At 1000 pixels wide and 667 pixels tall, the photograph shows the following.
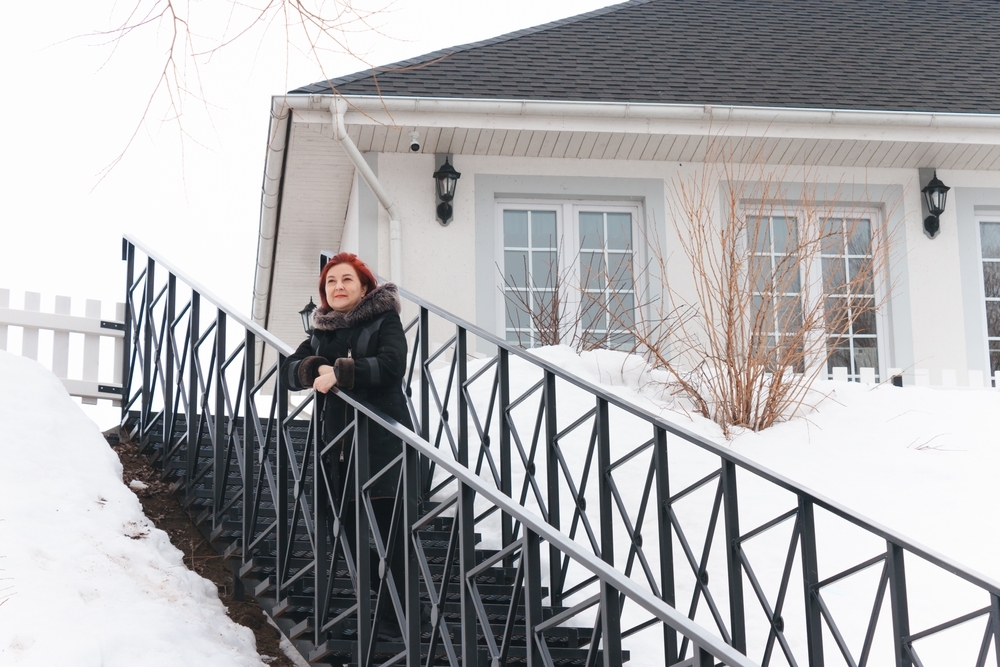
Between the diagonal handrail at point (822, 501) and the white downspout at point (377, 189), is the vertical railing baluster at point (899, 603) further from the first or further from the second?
the white downspout at point (377, 189)

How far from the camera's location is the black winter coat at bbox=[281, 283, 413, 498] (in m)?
4.16

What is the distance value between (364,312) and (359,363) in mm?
336

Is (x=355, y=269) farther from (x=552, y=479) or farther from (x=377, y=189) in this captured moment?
(x=377, y=189)

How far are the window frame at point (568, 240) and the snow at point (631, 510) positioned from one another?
106 centimetres

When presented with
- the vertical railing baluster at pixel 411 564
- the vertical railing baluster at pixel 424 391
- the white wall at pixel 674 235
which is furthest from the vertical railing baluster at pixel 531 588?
the white wall at pixel 674 235

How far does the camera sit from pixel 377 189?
28.5 feet

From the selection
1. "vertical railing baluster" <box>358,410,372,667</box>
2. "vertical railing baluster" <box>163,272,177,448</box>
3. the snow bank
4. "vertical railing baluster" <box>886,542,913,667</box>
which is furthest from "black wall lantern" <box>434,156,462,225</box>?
"vertical railing baluster" <box>886,542,913,667</box>

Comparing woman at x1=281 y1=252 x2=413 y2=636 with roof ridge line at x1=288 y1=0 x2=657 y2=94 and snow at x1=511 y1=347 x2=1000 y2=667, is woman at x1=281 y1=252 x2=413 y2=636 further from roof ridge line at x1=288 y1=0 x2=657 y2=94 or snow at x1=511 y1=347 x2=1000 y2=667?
roof ridge line at x1=288 y1=0 x2=657 y2=94

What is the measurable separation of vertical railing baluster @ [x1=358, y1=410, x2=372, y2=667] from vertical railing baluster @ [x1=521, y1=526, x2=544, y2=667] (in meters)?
0.83

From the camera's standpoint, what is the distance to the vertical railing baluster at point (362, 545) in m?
3.82

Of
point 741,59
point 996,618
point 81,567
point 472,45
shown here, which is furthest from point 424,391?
point 741,59

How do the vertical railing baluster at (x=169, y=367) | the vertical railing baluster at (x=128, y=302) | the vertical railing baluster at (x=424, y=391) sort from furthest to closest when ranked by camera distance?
the vertical railing baluster at (x=128, y=302) → the vertical railing baluster at (x=424, y=391) → the vertical railing baluster at (x=169, y=367)

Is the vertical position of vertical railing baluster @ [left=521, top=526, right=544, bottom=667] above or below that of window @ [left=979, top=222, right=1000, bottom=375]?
below

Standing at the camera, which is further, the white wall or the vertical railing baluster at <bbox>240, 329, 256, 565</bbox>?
the white wall
